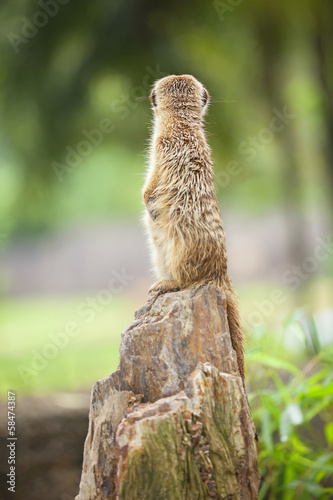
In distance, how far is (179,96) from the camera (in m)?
1.97

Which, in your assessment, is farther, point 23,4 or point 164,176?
point 23,4

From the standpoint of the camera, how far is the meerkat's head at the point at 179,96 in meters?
1.96

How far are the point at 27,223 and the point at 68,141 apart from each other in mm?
1053

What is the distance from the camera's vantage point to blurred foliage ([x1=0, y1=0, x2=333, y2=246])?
4.00m

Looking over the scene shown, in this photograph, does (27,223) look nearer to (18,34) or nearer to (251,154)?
(18,34)

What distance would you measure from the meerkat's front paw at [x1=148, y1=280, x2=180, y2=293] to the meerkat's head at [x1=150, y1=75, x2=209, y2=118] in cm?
60

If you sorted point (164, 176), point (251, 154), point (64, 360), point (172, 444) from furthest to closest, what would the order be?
point (64, 360)
point (251, 154)
point (164, 176)
point (172, 444)

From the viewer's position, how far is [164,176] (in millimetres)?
1870

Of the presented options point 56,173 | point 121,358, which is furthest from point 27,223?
point 121,358

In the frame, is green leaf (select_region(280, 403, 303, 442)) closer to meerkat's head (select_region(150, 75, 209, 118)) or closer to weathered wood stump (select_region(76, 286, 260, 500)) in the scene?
weathered wood stump (select_region(76, 286, 260, 500))

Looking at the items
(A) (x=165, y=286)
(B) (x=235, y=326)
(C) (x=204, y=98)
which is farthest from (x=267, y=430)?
(C) (x=204, y=98)

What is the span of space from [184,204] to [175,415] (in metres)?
0.68

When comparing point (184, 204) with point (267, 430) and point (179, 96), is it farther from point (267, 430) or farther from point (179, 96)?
point (267, 430)

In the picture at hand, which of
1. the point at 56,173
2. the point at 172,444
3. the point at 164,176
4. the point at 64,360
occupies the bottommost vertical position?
the point at 172,444
